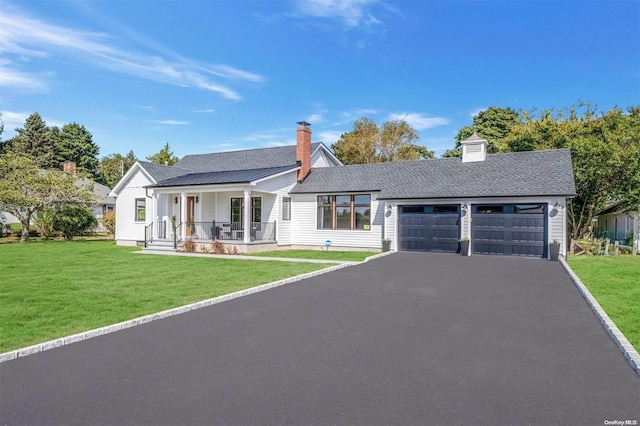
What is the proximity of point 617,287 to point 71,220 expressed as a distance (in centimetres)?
2914

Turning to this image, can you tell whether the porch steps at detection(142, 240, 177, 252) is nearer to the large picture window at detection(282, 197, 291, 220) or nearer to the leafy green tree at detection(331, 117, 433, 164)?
the large picture window at detection(282, 197, 291, 220)

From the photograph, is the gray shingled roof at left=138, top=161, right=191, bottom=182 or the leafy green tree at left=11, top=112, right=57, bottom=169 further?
the leafy green tree at left=11, top=112, right=57, bottom=169

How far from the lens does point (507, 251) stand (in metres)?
15.9

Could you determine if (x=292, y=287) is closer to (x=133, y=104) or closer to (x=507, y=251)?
(x=507, y=251)

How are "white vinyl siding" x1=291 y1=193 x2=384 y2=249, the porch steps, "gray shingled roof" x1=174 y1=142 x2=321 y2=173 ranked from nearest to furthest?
"white vinyl siding" x1=291 y1=193 x2=384 y2=249 → the porch steps → "gray shingled roof" x1=174 y1=142 x2=321 y2=173

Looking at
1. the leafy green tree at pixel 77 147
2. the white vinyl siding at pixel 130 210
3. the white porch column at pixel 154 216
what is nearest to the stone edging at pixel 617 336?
the white porch column at pixel 154 216

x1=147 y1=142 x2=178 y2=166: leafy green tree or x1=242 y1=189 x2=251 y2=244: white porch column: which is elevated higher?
x1=147 y1=142 x2=178 y2=166: leafy green tree

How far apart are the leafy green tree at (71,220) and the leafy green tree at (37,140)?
32.4 metres

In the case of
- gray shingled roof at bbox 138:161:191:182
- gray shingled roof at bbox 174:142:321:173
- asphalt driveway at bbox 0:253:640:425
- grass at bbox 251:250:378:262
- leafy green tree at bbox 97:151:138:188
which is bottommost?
grass at bbox 251:250:378:262

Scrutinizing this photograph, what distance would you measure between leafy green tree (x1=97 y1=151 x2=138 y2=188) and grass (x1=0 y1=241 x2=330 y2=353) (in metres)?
40.9

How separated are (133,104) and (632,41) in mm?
27823

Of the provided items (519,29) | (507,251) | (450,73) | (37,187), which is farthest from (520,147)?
(37,187)

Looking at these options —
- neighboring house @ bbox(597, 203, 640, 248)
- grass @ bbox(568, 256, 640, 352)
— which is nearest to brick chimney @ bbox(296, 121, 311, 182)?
grass @ bbox(568, 256, 640, 352)

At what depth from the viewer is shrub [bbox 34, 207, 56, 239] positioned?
25.5 metres
